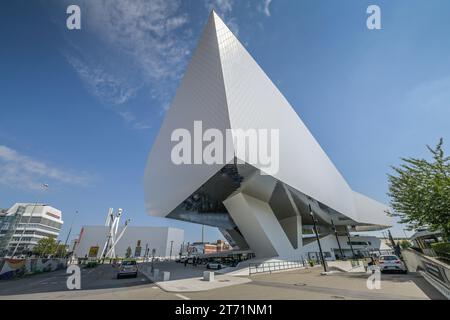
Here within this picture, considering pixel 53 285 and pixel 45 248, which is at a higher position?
pixel 45 248

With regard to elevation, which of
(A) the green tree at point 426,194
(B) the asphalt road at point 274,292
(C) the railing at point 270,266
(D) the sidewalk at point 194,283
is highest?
(A) the green tree at point 426,194

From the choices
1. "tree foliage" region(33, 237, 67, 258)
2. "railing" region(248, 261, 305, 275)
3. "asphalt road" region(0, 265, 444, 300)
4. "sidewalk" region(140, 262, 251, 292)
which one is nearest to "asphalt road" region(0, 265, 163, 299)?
"asphalt road" region(0, 265, 444, 300)

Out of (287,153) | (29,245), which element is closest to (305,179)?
(287,153)

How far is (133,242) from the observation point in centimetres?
9556

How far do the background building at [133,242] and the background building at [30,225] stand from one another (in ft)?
51.9

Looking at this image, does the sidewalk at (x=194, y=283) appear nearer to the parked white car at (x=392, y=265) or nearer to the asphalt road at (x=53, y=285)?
the asphalt road at (x=53, y=285)

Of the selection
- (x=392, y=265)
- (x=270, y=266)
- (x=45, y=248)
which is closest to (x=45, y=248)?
(x=45, y=248)

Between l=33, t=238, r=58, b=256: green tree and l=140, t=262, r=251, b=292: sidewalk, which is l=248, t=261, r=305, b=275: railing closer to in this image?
l=140, t=262, r=251, b=292: sidewalk

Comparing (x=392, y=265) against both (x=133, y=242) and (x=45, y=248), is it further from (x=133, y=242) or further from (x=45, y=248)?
(x=133, y=242)

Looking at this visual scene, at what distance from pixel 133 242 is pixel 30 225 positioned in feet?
140

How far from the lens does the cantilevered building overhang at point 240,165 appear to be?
1962cm

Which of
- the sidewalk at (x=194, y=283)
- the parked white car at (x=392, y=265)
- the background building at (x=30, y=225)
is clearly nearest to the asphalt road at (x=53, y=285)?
the sidewalk at (x=194, y=283)

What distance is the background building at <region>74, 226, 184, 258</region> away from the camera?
90000 mm
